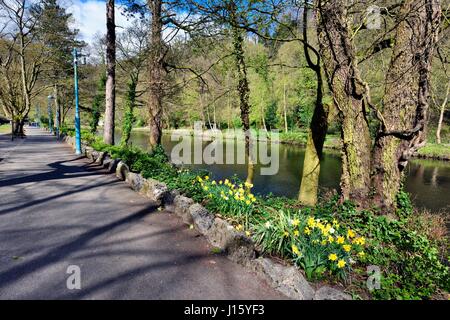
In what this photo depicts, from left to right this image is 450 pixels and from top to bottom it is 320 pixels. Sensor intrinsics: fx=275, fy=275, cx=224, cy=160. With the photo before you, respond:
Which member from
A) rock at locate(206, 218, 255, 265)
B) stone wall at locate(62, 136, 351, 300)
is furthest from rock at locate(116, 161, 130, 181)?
rock at locate(206, 218, 255, 265)

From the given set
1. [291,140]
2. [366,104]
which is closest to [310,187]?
[366,104]

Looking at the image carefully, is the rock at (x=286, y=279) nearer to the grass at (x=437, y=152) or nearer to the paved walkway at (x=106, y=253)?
the paved walkway at (x=106, y=253)

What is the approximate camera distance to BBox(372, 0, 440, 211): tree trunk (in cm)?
473

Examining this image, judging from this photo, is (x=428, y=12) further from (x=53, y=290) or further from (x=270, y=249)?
(x=53, y=290)

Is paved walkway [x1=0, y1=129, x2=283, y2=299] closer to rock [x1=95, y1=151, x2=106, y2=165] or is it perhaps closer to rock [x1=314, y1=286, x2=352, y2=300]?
rock [x1=314, y1=286, x2=352, y2=300]

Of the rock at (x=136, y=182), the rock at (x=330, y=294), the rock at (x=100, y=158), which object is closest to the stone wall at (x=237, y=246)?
the rock at (x=330, y=294)

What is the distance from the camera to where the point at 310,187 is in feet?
25.9

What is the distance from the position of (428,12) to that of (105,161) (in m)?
9.04

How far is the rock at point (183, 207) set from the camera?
15.4 ft

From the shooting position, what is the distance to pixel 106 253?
359 cm

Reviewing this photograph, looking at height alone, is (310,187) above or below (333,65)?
below

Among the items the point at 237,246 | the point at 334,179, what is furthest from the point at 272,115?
the point at 237,246

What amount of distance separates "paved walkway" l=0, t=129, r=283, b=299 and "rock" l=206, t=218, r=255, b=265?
0.41ft

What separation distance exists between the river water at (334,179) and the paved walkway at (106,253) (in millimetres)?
8152
